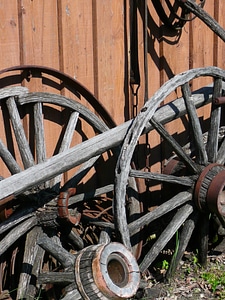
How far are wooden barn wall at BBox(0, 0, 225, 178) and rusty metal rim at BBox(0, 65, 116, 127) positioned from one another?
0.07m

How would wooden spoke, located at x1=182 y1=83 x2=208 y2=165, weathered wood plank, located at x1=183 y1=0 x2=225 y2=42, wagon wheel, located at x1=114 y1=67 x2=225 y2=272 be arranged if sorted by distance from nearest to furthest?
wagon wheel, located at x1=114 y1=67 x2=225 y2=272 < wooden spoke, located at x1=182 y1=83 x2=208 y2=165 < weathered wood plank, located at x1=183 y1=0 x2=225 y2=42

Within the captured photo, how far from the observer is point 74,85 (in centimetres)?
500

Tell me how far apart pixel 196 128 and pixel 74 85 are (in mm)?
894

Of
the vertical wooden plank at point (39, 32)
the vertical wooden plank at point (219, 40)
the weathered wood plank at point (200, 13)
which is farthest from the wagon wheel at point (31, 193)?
the vertical wooden plank at point (219, 40)

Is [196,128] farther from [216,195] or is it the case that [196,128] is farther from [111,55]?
[111,55]

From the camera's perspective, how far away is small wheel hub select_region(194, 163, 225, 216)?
500cm

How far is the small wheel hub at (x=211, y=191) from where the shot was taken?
16.4 ft

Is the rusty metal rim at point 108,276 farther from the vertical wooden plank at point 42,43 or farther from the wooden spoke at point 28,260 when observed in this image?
the vertical wooden plank at point 42,43

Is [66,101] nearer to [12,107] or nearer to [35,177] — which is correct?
[12,107]

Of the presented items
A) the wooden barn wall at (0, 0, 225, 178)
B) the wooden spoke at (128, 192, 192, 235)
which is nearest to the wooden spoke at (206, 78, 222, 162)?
the wooden spoke at (128, 192, 192, 235)

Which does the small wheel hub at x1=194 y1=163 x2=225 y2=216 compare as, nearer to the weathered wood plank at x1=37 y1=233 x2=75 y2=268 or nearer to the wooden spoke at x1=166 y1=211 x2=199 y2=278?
the wooden spoke at x1=166 y1=211 x2=199 y2=278

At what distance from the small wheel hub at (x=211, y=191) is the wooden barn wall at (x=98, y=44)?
0.79m

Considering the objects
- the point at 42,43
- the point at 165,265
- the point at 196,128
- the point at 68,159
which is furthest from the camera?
the point at 165,265

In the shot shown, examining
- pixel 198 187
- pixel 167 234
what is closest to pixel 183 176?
pixel 198 187
